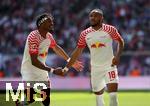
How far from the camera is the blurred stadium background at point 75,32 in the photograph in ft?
95.1

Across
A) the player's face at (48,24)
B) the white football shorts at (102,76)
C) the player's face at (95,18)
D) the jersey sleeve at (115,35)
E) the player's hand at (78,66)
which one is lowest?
the white football shorts at (102,76)

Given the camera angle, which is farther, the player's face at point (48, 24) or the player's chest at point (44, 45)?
the player's chest at point (44, 45)

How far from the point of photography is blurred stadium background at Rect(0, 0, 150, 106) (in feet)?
95.1

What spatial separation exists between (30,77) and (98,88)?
6.04 feet

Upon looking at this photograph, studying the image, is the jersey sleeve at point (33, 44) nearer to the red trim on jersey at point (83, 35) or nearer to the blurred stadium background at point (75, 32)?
the red trim on jersey at point (83, 35)

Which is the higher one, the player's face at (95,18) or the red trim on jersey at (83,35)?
the player's face at (95,18)

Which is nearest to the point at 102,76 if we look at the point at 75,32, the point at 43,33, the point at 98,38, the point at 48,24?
the point at 98,38

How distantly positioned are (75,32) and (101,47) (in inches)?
708

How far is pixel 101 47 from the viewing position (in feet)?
49.4

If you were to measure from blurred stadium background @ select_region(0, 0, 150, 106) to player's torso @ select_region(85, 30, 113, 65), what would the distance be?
12.0 metres

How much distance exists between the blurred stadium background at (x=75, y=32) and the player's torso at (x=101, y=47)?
12.0 meters

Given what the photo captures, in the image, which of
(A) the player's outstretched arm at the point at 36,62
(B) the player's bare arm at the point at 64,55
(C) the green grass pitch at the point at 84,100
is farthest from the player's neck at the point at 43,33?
(C) the green grass pitch at the point at 84,100

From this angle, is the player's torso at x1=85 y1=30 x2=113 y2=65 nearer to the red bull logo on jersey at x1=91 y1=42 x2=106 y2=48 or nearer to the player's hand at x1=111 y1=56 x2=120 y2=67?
the red bull logo on jersey at x1=91 y1=42 x2=106 y2=48

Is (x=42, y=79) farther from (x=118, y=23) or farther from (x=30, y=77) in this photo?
(x=118, y=23)
